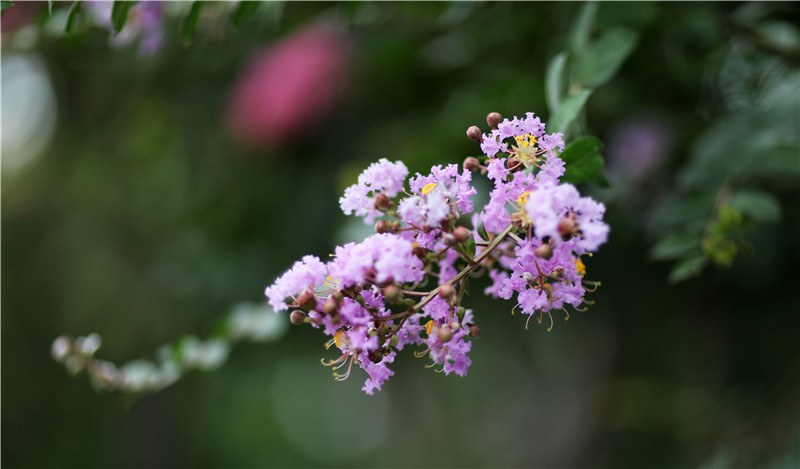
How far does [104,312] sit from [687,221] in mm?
2912

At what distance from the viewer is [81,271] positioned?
3205mm

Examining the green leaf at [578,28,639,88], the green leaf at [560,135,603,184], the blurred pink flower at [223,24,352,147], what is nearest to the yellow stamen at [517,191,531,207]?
the green leaf at [560,135,603,184]

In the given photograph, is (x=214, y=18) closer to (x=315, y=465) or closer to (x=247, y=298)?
(x=247, y=298)

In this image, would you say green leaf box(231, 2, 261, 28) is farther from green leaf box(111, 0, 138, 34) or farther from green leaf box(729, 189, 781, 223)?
green leaf box(729, 189, 781, 223)

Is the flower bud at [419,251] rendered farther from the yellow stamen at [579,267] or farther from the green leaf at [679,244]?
the green leaf at [679,244]

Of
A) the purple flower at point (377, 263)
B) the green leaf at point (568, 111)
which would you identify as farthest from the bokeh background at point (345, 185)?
the purple flower at point (377, 263)

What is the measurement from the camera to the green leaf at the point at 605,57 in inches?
35.0

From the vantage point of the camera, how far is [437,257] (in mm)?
673

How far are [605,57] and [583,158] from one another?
28 centimetres

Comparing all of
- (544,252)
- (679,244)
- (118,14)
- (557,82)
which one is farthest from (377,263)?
(679,244)

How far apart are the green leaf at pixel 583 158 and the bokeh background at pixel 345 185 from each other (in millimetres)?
323

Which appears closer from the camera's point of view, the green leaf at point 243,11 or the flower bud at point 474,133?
the flower bud at point 474,133

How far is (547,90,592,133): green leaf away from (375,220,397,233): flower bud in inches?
9.4

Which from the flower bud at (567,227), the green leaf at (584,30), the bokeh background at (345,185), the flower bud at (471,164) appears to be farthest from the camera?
the bokeh background at (345,185)
